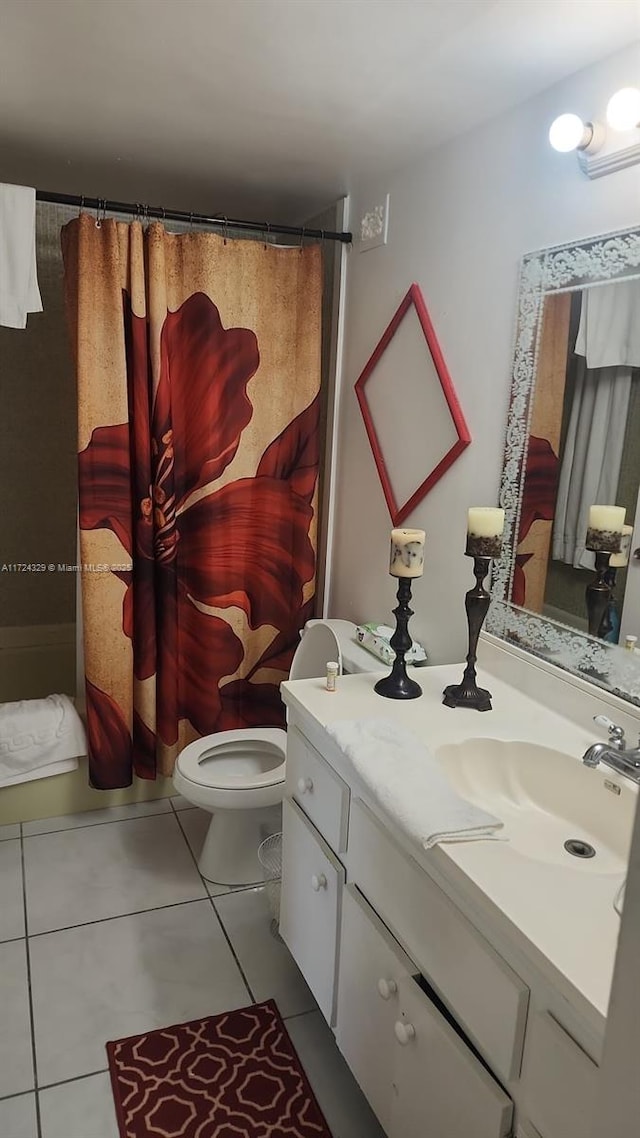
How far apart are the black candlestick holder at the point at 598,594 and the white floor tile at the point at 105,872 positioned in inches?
57.4

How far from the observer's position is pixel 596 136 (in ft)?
5.02

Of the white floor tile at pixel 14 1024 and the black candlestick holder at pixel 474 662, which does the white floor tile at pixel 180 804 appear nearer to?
the white floor tile at pixel 14 1024

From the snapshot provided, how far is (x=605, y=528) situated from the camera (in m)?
1.57

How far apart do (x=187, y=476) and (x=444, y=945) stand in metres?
1.84

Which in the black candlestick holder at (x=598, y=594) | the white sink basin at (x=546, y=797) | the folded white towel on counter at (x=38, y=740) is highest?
the black candlestick holder at (x=598, y=594)

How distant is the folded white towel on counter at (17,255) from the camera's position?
85.7 inches

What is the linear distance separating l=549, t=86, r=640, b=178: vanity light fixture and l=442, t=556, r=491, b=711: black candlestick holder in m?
0.85

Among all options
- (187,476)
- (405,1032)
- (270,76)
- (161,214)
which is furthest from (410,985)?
(161,214)

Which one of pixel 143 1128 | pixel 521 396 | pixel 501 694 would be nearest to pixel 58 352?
pixel 521 396

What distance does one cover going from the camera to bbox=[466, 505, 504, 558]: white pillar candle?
175 cm

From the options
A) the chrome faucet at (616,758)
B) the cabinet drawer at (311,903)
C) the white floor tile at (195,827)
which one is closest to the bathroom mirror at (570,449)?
the chrome faucet at (616,758)

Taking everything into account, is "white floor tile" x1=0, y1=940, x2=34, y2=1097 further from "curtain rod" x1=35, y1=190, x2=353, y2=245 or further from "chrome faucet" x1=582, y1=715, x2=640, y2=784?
"curtain rod" x1=35, y1=190, x2=353, y2=245

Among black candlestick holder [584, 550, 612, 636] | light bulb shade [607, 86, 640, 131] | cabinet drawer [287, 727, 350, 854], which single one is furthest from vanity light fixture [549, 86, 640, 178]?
cabinet drawer [287, 727, 350, 854]

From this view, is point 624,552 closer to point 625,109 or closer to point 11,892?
point 625,109
